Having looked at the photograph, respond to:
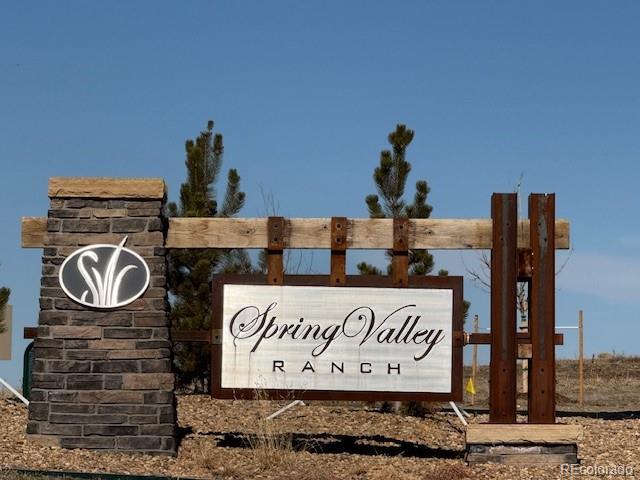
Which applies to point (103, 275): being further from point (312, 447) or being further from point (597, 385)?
point (597, 385)

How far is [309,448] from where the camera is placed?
1313 centimetres

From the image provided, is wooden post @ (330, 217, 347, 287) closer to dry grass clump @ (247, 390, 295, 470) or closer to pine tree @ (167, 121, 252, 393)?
dry grass clump @ (247, 390, 295, 470)

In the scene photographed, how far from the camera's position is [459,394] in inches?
489

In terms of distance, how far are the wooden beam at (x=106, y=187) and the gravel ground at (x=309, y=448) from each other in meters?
3.07

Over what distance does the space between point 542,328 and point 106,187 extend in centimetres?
557

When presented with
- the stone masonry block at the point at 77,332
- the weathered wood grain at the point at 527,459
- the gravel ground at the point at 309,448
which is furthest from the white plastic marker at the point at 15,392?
the weathered wood grain at the point at 527,459

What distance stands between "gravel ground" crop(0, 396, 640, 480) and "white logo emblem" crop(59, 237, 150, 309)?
6.12 ft

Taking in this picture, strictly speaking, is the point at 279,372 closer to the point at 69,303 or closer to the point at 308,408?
the point at 69,303

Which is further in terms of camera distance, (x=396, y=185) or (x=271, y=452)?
(x=396, y=185)

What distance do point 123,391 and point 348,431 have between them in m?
3.91

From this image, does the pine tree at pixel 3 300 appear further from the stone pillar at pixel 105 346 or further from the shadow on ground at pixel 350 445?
the stone pillar at pixel 105 346

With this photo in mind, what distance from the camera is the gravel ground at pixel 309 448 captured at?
37.8ft

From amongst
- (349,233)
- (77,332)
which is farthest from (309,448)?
(77,332)

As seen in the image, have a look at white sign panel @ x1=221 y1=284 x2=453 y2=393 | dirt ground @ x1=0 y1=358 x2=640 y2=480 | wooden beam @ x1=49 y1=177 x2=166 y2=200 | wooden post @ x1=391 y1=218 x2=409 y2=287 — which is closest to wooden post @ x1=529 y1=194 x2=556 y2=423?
dirt ground @ x1=0 y1=358 x2=640 y2=480
